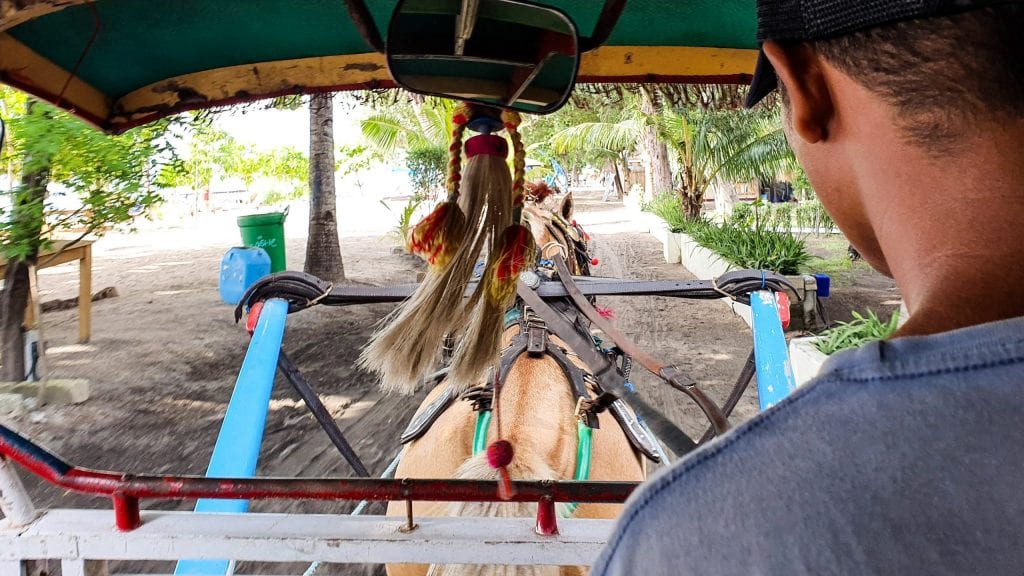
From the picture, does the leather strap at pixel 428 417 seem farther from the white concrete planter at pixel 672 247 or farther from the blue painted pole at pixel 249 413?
the white concrete planter at pixel 672 247

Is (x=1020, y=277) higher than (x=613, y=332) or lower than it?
higher

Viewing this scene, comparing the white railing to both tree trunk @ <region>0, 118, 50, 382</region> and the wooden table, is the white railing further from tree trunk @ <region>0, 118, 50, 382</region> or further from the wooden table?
the wooden table

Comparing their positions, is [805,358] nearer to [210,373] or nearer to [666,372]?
[666,372]

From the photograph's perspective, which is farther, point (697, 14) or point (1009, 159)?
point (697, 14)

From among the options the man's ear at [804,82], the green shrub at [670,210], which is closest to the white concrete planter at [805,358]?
the man's ear at [804,82]

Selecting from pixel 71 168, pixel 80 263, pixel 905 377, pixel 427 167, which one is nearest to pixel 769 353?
pixel 905 377

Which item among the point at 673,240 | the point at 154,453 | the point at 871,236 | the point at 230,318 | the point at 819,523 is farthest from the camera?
the point at 673,240

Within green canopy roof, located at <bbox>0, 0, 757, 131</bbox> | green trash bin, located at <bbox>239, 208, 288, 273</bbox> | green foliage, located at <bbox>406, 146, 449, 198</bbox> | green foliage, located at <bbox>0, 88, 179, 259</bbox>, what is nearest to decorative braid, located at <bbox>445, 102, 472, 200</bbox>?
green canopy roof, located at <bbox>0, 0, 757, 131</bbox>

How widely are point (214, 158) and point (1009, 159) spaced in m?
19.9

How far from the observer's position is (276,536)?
1234mm

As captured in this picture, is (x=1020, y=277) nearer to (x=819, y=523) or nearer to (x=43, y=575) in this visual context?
(x=819, y=523)

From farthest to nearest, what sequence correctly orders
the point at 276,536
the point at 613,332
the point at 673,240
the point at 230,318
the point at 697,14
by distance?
the point at 673,240 → the point at 230,318 → the point at 613,332 → the point at 697,14 → the point at 276,536

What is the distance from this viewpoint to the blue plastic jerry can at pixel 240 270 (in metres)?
7.33

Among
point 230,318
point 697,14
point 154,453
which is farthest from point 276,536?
point 230,318
